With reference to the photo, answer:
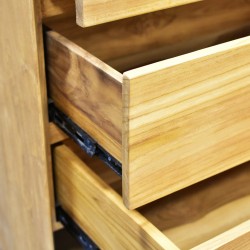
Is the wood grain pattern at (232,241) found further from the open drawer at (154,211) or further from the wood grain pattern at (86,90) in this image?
the wood grain pattern at (86,90)

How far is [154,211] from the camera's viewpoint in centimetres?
79

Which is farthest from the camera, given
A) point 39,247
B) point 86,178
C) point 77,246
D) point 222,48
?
point 77,246

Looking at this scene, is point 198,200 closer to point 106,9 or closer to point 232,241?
point 232,241

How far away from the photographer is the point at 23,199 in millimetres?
779

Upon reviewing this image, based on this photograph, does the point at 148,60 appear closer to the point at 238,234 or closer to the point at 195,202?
the point at 195,202

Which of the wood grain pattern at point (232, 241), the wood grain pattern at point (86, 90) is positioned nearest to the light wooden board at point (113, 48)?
the wood grain pattern at point (86, 90)

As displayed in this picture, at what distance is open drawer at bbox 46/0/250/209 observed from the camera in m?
0.55

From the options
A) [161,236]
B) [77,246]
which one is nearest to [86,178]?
[161,236]

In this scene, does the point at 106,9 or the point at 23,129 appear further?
the point at 23,129

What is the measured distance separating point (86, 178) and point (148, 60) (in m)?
0.24

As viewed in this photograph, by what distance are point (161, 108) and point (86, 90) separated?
0.10 m

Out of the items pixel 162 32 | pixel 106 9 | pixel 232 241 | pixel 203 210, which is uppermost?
pixel 106 9

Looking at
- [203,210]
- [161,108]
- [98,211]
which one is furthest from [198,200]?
[161,108]

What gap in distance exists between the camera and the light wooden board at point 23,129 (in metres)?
0.64
